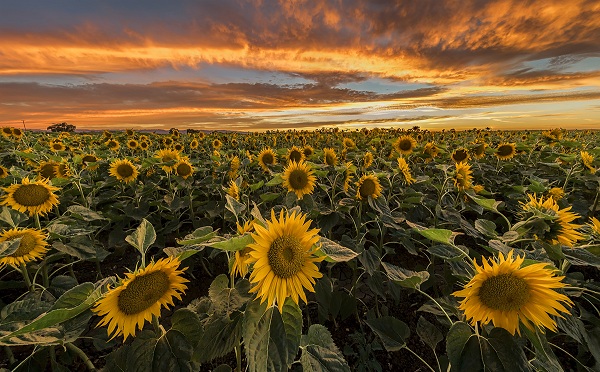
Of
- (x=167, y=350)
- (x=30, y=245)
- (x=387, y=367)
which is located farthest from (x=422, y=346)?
(x=30, y=245)

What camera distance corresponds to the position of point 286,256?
150cm

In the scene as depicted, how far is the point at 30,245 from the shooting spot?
2400 millimetres

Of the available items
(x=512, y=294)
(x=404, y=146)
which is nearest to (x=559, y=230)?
(x=512, y=294)

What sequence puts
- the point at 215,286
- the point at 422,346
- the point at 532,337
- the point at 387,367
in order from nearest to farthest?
the point at 532,337 < the point at 215,286 < the point at 387,367 < the point at 422,346

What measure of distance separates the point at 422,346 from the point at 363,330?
2.11 feet

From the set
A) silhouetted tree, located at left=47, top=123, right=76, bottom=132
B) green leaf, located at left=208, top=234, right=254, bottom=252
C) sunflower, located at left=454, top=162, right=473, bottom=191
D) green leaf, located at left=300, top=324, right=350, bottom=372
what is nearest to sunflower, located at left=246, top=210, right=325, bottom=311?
green leaf, located at left=208, top=234, right=254, bottom=252

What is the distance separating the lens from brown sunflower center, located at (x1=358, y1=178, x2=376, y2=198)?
12.5 feet

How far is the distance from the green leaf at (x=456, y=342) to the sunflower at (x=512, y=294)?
3.0 inches

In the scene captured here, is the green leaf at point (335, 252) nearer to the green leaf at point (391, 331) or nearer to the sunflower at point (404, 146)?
the green leaf at point (391, 331)

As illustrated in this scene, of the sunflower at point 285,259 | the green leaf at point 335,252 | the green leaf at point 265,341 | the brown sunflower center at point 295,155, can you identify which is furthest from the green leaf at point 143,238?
the brown sunflower center at point 295,155

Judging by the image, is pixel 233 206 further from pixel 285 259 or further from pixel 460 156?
pixel 460 156

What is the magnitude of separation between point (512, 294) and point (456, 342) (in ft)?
1.29

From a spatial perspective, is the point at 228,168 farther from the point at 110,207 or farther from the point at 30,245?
the point at 30,245

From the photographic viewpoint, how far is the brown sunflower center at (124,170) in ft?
18.3
